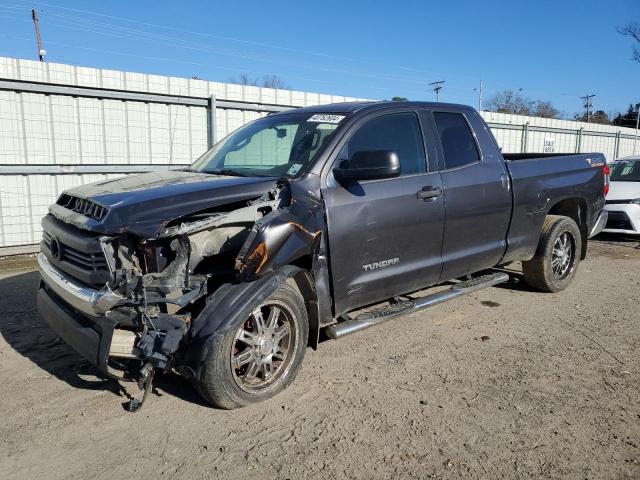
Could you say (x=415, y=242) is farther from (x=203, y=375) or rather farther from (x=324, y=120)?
(x=203, y=375)

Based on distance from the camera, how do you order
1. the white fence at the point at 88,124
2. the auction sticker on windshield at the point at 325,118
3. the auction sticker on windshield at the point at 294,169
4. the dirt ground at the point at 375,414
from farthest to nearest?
the white fence at the point at 88,124 < the auction sticker on windshield at the point at 325,118 < the auction sticker on windshield at the point at 294,169 < the dirt ground at the point at 375,414

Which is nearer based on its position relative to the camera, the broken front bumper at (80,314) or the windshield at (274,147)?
the broken front bumper at (80,314)

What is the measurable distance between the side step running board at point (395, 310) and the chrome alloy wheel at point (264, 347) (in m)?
0.41

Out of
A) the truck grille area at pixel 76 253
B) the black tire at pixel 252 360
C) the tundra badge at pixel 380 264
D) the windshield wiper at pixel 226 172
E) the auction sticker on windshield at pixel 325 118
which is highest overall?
the auction sticker on windshield at pixel 325 118

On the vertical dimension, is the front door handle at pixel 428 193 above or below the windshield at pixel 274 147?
below

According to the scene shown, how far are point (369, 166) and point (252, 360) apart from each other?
5.28 feet

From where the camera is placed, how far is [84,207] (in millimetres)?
3480

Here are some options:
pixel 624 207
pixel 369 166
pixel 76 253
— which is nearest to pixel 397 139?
pixel 369 166

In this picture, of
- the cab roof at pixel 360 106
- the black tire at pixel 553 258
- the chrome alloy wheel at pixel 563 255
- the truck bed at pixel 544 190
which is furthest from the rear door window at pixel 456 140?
the chrome alloy wheel at pixel 563 255

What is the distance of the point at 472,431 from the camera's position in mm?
3152

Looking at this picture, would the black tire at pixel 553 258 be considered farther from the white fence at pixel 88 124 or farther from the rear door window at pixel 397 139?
the white fence at pixel 88 124

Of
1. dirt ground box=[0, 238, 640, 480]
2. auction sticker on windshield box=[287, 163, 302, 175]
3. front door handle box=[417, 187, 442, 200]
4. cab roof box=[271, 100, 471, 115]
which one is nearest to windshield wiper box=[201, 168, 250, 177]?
auction sticker on windshield box=[287, 163, 302, 175]

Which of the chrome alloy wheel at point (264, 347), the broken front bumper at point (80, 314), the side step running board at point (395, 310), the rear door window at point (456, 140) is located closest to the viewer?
the broken front bumper at point (80, 314)

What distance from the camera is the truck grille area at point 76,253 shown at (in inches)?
124
